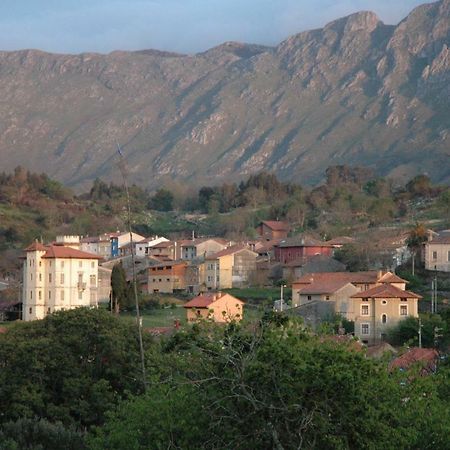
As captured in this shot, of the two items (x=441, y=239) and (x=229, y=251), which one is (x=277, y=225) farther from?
(x=441, y=239)

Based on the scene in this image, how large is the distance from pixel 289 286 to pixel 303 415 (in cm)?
5815

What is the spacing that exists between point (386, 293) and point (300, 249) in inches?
1128

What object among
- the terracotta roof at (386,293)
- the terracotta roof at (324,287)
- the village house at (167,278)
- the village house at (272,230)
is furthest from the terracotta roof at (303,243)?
Result: the terracotta roof at (386,293)

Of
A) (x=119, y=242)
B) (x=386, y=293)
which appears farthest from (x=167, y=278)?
(x=386, y=293)

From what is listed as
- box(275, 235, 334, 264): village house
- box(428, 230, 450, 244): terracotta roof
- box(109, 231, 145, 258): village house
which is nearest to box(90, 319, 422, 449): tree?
box(428, 230, 450, 244): terracotta roof

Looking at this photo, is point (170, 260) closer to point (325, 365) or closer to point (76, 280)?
point (76, 280)

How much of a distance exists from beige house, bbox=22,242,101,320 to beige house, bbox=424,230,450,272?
61.9 feet

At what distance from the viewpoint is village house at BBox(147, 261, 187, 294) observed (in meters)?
94.3

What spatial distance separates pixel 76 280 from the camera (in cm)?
8538

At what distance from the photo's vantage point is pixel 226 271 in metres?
93.9

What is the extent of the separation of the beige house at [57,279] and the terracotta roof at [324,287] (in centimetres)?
1403

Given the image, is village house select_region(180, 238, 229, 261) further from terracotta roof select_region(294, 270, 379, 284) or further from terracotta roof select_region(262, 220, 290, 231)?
terracotta roof select_region(294, 270, 379, 284)

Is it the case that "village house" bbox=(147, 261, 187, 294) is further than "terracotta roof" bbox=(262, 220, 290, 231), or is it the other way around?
"terracotta roof" bbox=(262, 220, 290, 231)

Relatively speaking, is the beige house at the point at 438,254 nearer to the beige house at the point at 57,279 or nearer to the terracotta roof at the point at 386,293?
the terracotta roof at the point at 386,293
